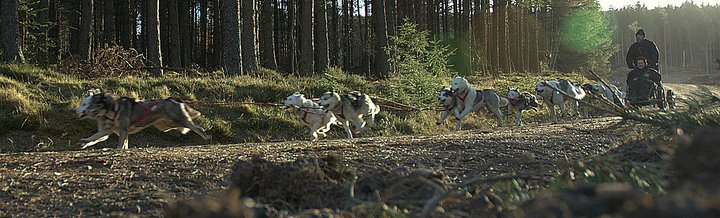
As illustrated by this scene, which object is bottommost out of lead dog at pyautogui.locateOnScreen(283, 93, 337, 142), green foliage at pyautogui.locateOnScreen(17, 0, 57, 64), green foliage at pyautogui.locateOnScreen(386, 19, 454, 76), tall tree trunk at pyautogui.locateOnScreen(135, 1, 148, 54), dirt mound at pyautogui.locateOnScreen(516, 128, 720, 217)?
lead dog at pyautogui.locateOnScreen(283, 93, 337, 142)

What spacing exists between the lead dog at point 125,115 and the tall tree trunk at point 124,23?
110ft

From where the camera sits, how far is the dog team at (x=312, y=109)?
1049 centimetres

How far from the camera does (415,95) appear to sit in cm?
2136

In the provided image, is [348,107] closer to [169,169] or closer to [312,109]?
[312,109]

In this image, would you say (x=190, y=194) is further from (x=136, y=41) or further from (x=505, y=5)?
(x=505, y=5)

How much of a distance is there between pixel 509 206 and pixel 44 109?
1371 centimetres

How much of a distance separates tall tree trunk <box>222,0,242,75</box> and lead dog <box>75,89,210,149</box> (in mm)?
10475

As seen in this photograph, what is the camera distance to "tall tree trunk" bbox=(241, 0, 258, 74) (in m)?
23.1

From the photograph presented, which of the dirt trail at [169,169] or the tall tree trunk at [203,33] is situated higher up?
the tall tree trunk at [203,33]

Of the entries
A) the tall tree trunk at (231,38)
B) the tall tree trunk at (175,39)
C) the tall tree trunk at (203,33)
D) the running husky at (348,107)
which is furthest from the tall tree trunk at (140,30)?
the running husky at (348,107)

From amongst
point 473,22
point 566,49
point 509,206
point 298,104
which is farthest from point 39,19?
point 566,49

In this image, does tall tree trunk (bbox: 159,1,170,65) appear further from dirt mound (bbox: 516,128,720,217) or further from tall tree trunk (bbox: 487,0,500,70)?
dirt mound (bbox: 516,128,720,217)

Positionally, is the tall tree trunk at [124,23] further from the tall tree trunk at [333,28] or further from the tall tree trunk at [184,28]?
the tall tree trunk at [333,28]

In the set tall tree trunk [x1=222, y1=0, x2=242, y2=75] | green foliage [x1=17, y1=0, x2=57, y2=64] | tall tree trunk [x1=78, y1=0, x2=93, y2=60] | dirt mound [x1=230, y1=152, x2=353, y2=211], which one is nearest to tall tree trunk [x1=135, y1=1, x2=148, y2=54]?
green foliage [x1=17, y1=0, x2=57, y2=64]
